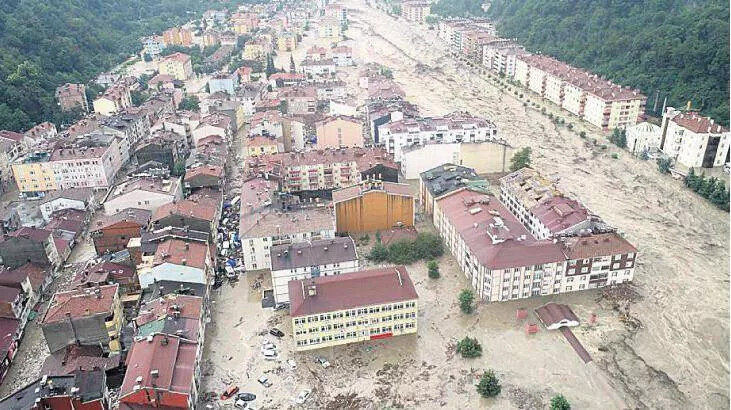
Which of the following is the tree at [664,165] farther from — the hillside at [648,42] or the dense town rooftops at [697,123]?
the hillside at [648,42]

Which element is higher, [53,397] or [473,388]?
[53,397]

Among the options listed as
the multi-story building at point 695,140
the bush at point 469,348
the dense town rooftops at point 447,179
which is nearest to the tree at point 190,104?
the dense town rooftops at point 447,179

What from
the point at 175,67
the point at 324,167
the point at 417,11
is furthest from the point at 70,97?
the point at 417,11

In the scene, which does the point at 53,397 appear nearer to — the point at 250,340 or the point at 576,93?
the point at 250,340

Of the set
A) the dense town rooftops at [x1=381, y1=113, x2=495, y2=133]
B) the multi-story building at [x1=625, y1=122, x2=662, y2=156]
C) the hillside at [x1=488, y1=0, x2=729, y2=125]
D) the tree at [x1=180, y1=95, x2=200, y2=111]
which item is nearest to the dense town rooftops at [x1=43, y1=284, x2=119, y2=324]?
the dense town rooftops at [x1=381, y1=113, x2=495, y2=133]

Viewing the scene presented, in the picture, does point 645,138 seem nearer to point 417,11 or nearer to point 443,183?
point 443,183

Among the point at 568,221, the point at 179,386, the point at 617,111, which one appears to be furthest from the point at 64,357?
the point at 617,111
